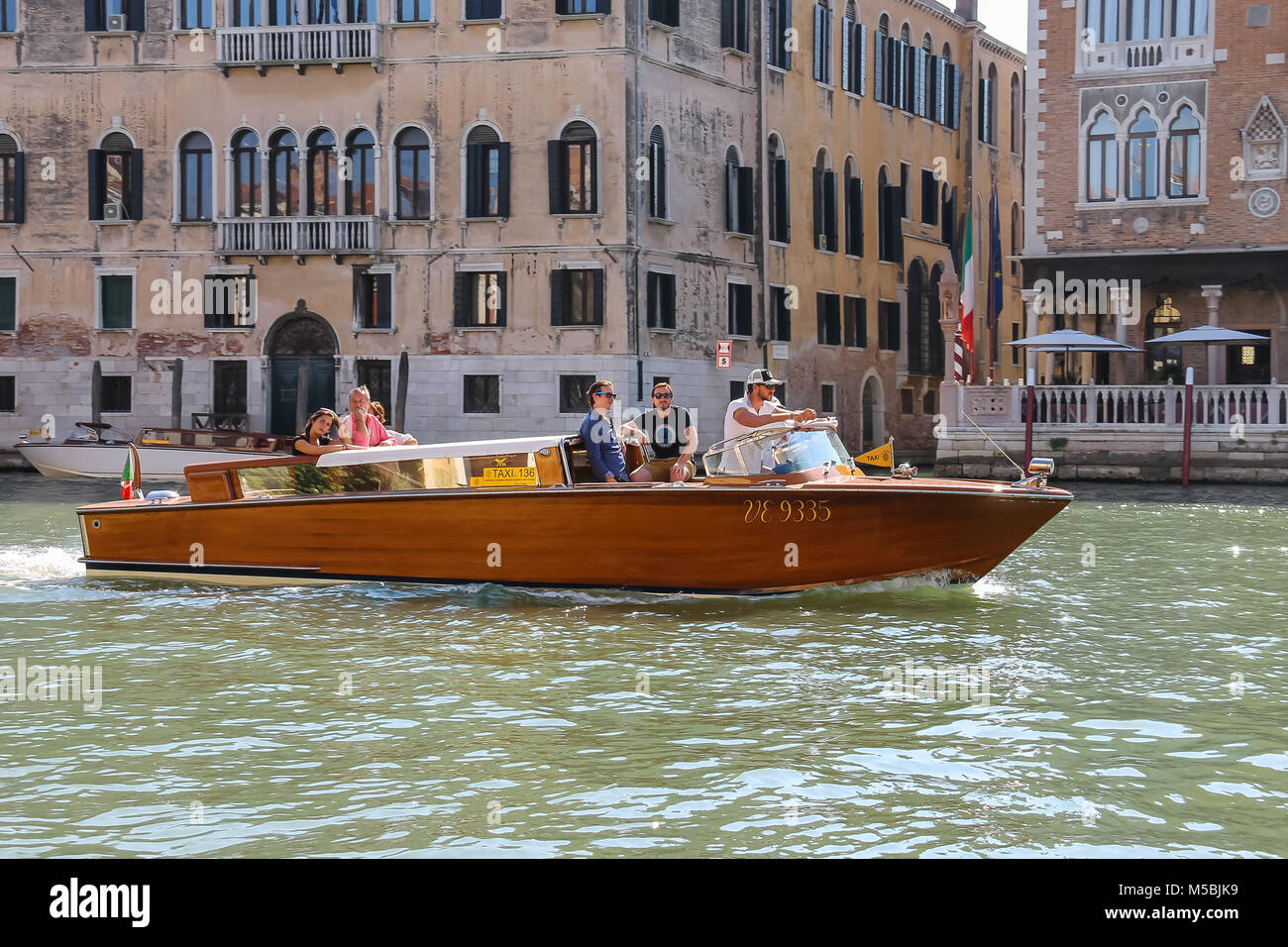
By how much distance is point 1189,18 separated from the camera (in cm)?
2598

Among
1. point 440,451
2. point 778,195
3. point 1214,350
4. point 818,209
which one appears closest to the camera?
point 440,451

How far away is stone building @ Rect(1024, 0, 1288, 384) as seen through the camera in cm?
2569

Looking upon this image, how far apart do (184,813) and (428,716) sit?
171 cm

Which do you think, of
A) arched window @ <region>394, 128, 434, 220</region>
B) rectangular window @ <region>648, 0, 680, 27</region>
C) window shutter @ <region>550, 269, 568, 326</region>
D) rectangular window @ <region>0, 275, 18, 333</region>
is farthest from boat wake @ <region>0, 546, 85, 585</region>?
rectangular window @ <region>648, 0, 680, 27</region>

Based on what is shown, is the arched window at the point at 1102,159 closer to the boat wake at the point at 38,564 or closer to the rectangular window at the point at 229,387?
the rectangular window at the point at 229,387

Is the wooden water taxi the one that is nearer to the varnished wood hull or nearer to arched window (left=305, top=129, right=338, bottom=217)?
the varnished wood hull

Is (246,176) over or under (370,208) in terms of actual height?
over

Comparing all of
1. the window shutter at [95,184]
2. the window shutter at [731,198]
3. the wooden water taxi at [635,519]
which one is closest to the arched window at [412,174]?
the window shutter at [95,184]

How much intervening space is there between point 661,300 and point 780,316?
4.08 metres

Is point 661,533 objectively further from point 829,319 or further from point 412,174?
point 829,319

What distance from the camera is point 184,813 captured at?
5.25 meters

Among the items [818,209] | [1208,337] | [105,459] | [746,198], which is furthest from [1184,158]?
[105,459]

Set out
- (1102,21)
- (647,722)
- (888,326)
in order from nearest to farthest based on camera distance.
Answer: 1. (647,722)
2. (1102,21)
3. (888,326)
